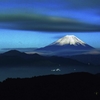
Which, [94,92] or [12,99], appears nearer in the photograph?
[12,99]

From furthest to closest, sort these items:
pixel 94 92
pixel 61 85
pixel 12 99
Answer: pixel 61 85 → pixel 94 92 → pixel 12 99

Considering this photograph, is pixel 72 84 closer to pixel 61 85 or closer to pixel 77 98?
pixel 61 85

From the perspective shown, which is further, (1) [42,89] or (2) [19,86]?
(2) [19,86]

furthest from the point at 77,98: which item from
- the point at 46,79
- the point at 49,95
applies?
the point at 46,79

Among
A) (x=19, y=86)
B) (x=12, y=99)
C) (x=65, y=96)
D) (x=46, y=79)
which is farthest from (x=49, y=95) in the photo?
(x=46, y=79)

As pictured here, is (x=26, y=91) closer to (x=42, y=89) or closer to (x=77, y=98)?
(x=42, y=89)

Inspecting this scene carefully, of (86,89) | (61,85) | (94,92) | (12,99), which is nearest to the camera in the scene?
(12,99)
